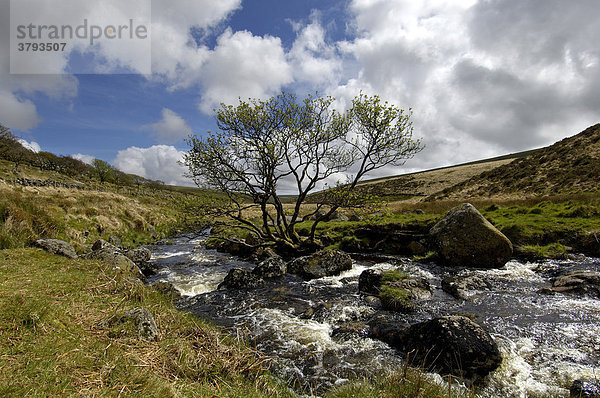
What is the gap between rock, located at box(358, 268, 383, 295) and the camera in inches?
477

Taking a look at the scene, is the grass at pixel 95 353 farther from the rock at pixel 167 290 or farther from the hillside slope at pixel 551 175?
the hillside slope at pixel 551 175

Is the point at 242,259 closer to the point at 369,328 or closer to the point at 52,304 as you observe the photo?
the point at 369,328

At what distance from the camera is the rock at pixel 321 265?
15.2 metres

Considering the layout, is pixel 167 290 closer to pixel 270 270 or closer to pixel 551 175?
pixel 270 270

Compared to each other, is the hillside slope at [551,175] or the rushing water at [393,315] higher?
the hillside slope at [551,175]

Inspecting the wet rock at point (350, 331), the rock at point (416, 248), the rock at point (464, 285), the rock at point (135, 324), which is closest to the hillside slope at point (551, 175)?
the rock at point (416, 248)

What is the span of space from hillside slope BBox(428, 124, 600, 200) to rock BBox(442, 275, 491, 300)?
24127mm

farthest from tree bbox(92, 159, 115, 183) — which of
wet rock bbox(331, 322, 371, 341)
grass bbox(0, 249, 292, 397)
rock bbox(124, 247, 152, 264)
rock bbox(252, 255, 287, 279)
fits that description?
wet rock bbox(331, 322, 371, 341)

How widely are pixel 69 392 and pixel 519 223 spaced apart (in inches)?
922

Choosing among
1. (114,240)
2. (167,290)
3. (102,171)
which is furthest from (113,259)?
(102,171)

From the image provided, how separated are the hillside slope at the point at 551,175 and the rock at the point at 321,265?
27.6 m

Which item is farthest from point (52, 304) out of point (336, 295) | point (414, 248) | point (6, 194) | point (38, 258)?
point (414, 248)

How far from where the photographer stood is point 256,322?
32.1 ft

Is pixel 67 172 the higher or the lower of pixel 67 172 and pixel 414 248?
the higher
